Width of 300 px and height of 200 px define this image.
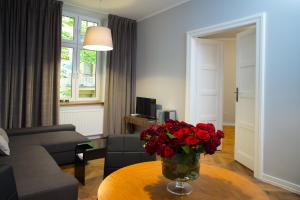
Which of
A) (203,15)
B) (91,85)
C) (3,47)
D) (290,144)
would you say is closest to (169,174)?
(290,144)

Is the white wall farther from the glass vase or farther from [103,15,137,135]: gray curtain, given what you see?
the glass vase

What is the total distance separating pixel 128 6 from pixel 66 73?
5.90ft

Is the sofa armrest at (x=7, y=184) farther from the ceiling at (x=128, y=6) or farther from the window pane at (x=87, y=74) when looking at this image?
the window pane at (x=87, y=74)

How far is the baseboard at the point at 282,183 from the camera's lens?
2.57 metres

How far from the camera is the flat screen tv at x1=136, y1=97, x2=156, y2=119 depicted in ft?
14.7

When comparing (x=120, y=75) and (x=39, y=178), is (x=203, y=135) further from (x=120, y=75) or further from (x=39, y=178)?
(x=120, y=75)

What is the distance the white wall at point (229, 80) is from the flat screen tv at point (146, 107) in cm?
324

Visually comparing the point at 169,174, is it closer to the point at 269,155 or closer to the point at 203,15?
the point at 269,155

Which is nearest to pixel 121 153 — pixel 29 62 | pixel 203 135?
pixel 203 135

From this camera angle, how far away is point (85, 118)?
471 cm

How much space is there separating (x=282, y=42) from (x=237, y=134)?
156cm

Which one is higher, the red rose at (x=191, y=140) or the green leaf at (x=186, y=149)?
the red rose at (x=191, y=140)

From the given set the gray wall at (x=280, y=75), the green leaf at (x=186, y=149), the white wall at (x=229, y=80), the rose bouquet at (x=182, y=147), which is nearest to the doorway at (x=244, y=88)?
the gray wall at (x=280, y=75)

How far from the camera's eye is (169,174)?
1.11m
